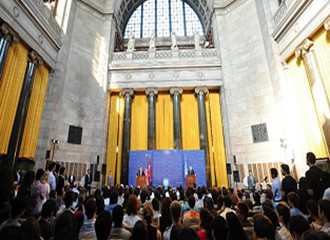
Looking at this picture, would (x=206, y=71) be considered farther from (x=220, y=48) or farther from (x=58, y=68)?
(x=58, y=68)

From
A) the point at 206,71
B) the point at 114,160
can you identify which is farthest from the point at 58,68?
the point at 206,71

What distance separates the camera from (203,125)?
15.1 m

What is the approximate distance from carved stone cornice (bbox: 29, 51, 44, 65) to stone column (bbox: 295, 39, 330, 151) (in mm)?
13826

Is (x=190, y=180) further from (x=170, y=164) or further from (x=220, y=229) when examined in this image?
(x=220, y=229)

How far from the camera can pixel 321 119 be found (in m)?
9.42

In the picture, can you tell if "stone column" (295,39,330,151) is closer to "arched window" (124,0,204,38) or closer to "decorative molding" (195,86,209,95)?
"decorative molding" (195,86,209,95)

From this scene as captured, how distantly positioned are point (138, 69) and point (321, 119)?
12.4m

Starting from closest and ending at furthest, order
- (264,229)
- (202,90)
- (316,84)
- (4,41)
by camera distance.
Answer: (264,229)
(4,41)
(316,84)
(202,90)

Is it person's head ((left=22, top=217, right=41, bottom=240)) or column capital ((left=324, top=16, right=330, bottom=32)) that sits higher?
column capital ((left=324, top=16, right=330, bottom=32))

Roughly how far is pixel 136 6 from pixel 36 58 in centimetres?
1581

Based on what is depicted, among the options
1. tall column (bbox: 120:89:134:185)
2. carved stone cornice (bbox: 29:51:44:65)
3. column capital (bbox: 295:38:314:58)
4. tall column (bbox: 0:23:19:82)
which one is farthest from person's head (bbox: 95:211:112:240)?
column capital (bbox: 295:38:314:58)

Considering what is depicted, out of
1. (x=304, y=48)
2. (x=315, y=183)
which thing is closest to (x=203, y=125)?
(x=304, y=48)

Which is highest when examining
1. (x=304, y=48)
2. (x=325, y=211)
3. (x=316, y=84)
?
(x=304, y=48)

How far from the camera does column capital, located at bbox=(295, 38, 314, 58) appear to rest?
10.2m
